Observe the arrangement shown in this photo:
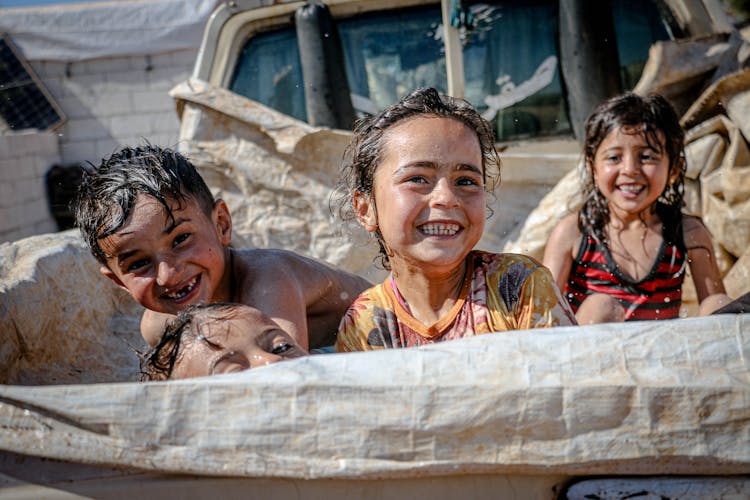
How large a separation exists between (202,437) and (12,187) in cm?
796

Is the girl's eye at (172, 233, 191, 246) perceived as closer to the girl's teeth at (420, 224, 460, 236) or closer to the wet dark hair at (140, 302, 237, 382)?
the wet dark hair at (140, 302, 237, 382)

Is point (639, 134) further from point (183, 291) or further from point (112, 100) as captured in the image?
point (112, 100)

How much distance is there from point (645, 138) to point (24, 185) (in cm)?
761

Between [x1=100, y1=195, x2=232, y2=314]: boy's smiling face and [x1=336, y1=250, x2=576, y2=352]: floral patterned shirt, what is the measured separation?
45 centimetres

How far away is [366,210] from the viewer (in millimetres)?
2102

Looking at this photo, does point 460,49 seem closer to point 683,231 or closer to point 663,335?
point 683,231

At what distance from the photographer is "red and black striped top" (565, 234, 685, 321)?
2.78 meters

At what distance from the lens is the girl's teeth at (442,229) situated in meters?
1.82

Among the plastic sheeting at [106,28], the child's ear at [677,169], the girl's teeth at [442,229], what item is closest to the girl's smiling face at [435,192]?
the girl's teeth at [442,229]

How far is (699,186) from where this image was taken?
3.80 metres

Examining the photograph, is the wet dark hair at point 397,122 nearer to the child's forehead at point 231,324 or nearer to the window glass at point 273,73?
the child's forehead at point 231,324

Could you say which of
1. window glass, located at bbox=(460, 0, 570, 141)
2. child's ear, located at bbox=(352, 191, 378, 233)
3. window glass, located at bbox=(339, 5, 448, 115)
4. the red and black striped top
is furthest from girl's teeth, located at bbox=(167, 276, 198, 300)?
window glass, located at bbox=(460, 0, 570, 141)

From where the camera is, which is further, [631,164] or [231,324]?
[631,164]

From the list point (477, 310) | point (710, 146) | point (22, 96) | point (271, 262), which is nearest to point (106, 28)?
point (22, 96)
